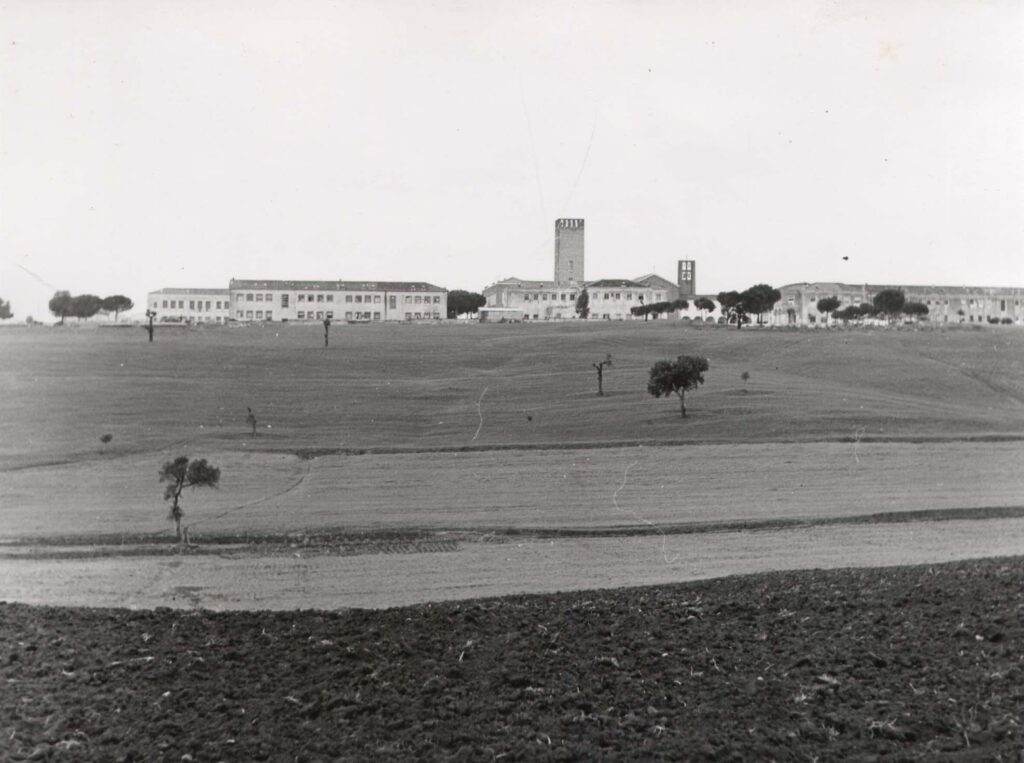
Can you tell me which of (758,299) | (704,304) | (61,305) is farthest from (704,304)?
(61,305)

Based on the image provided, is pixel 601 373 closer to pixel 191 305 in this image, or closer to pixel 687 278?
pixel 687 278

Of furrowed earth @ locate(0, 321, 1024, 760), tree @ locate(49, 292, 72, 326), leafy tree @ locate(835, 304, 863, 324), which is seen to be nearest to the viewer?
furrowed earth @ locate(0, 321, 1024, 760)

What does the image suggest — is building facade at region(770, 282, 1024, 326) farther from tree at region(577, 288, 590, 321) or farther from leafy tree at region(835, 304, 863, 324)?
tree at region(577, 288, 590, 321)

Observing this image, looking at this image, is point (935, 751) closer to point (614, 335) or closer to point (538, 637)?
point (538, 637)

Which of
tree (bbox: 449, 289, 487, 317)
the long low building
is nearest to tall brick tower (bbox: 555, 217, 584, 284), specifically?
the long low building

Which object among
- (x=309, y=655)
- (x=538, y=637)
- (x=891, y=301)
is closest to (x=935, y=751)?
(x=538, y=637)

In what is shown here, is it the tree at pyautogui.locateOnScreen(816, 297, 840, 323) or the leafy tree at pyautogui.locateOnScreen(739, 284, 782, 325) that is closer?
the leafy tree at pyautogui.locateOnScreen(739, 284, 782, 325)
